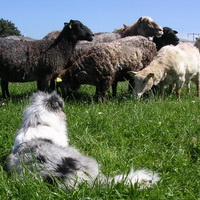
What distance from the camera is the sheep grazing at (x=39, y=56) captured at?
776cm

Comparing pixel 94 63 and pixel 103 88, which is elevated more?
pixel 94 63

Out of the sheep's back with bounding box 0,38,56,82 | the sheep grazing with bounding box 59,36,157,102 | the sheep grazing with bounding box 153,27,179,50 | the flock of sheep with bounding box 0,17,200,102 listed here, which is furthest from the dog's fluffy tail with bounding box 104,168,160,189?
the sheep grazing with bounding box 153,27,179,50

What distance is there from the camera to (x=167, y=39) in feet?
34.4

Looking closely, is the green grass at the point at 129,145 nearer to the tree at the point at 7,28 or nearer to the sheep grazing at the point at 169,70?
the sheep grazing at the point at 169,70

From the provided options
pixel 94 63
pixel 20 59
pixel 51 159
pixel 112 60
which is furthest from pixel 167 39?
pixel 51 159

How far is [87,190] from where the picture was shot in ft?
9.66

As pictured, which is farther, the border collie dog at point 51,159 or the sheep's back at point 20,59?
the sheep's back at point 20,59

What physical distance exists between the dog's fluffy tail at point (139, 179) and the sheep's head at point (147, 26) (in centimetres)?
873

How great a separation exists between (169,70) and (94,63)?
1.74 m

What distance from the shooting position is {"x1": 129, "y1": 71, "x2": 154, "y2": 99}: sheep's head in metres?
7.38

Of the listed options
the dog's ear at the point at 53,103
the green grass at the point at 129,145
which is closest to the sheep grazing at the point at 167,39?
the green grass at the point at 129,145

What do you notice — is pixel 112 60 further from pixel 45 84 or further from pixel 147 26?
pixel 147 26

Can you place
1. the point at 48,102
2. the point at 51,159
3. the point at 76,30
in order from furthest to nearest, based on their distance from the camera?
the point at 76,30 < the point at 48,102 < the point at 51,159

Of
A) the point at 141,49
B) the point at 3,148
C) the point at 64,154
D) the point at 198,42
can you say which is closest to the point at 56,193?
the point at 64,154
